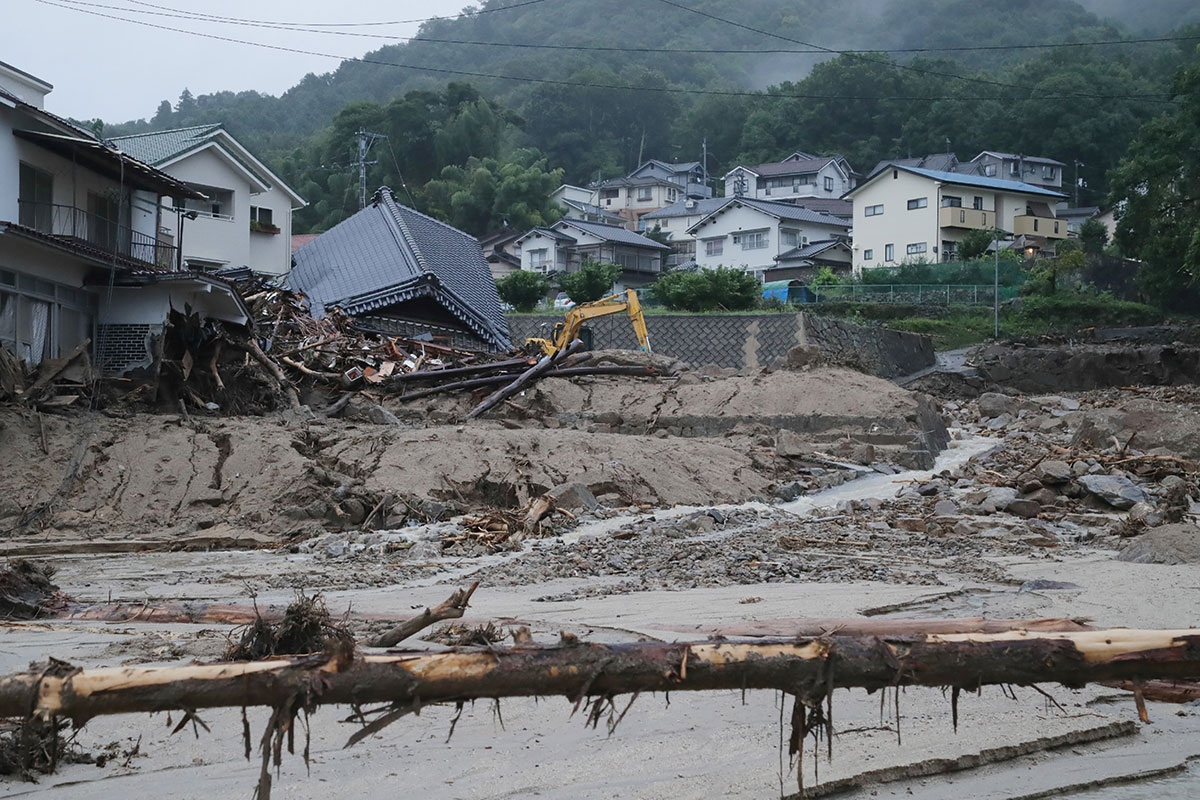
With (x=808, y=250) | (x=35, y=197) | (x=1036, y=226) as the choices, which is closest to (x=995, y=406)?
(x=35, y=197)

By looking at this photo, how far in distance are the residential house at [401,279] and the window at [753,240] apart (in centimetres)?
2586

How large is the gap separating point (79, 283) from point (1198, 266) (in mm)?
30149

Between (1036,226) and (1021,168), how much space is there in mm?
9970

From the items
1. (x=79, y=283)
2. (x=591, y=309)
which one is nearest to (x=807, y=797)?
(x=79, y=283)

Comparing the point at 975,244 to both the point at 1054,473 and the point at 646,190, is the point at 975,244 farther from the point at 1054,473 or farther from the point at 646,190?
the point at 1054,473

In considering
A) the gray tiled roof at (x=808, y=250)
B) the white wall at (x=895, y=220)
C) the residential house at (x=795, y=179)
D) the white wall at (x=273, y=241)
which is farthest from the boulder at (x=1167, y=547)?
the residential house at (x=795, y=179)

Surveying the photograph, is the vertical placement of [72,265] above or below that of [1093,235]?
below

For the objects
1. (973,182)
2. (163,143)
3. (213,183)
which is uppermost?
(973,182)

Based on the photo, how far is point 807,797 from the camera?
12.3ft

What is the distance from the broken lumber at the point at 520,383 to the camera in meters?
19.8

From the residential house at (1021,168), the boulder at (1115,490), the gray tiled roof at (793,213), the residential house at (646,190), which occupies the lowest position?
the boulder at (1115,490)

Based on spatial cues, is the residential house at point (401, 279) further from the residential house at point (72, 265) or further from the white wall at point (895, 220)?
the white wall at point (895, 220)

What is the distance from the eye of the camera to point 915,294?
1721 inches

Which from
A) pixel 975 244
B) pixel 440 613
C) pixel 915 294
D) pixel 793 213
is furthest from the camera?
pixel 793 213
